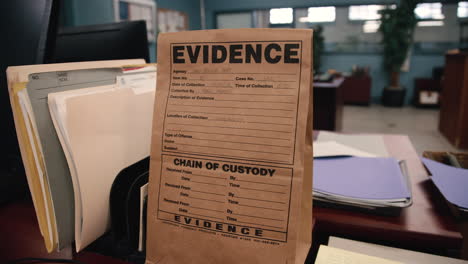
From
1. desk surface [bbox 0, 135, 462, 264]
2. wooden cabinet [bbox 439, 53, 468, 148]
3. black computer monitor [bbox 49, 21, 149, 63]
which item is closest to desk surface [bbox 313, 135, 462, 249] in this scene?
desk surface [bbox 0, 135, 462, 264]

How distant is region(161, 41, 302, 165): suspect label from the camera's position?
400mm

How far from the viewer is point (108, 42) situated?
2.95 feet

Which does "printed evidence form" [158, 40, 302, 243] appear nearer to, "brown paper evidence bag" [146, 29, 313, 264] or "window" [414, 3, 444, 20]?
"brown paper evidence bag" [146, 29, 313, 264]

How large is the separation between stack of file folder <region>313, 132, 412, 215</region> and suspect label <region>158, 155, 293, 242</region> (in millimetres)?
253

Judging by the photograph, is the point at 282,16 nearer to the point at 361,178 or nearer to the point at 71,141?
the point at 361,178

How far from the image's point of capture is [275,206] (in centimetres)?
40

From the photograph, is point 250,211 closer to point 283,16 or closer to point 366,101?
point 283,16

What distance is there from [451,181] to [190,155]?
538 mm

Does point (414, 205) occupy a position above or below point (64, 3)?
below

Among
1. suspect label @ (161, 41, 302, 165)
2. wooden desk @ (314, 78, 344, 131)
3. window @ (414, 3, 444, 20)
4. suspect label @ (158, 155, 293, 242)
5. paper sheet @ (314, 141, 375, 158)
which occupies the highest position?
window @ (414, 3, 444, 20)

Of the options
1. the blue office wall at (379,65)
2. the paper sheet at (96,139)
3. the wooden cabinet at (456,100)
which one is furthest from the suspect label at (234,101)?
the blue office wall at (379,65)

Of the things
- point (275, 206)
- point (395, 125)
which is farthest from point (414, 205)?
point (395, 125)

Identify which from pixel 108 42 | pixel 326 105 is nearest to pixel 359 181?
pixel 108 42

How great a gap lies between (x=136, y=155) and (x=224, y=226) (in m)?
0.26
